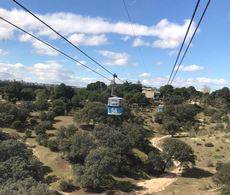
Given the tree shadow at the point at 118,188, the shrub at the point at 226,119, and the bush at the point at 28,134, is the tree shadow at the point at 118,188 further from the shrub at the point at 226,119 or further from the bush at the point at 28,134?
the shrub at the point at 226,119

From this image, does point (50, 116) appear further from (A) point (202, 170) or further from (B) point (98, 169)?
(A) point (202, 170)

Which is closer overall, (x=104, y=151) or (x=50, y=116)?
(x=104, y=151)

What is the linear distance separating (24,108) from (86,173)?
36870 millimetres

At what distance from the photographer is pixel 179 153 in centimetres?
6650

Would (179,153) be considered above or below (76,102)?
below

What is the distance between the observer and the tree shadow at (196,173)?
6419 cm

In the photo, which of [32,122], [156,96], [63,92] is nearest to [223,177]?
[32,122]

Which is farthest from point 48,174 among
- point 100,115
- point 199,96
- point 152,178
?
point 199,96

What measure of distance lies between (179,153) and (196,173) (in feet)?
14.1

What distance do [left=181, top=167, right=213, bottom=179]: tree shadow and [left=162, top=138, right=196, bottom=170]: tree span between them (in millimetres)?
1273

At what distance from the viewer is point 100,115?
280 ft

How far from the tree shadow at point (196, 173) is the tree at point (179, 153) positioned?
4.18ft

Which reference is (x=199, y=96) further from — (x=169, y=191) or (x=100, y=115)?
(x=169, y=191)

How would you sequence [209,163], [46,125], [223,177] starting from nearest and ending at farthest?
1. [223,177]
2. [209,163]
3. [46,125]
